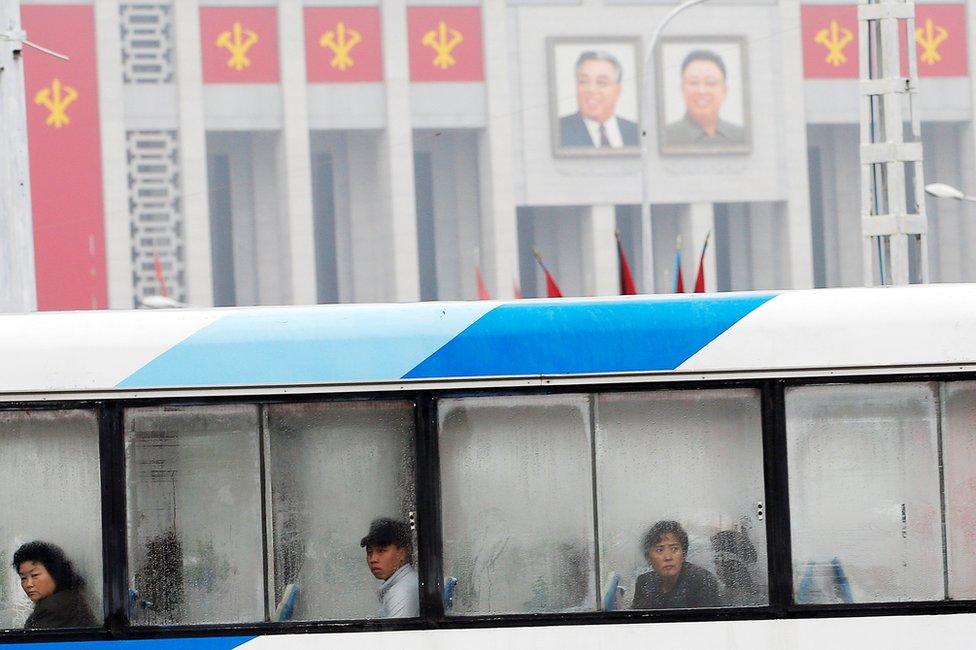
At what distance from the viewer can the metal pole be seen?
12125mm

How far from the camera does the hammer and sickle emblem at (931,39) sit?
67562 mm

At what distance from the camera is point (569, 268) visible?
230 ft

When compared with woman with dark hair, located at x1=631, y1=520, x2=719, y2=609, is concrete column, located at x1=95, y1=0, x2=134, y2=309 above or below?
above

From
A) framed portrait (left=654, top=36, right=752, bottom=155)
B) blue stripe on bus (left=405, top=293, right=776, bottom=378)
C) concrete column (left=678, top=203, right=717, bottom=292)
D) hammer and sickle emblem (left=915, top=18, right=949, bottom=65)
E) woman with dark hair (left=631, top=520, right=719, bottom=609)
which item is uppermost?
hammer and sickle emblem (left=915, top=18, right=949, bottom=65)

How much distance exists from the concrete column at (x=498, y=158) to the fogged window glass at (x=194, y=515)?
189 feet

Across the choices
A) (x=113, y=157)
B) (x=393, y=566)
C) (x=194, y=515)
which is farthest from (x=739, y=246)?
(x=194, y=515)

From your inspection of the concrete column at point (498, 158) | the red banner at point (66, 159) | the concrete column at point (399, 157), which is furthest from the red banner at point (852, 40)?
the red banner at point (66, 159)

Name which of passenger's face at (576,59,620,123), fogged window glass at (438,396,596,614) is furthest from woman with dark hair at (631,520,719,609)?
passenger's face at (576,59,620,123)

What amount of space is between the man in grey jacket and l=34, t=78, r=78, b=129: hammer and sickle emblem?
5690cm

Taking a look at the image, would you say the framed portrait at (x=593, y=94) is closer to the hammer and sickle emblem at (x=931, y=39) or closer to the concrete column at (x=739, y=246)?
the concrete column at (x=739, y=246)

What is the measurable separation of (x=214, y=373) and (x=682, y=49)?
201 ft

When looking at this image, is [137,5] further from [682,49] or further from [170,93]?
[682,49]

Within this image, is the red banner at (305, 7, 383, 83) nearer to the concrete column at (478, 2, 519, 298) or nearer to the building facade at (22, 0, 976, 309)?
the building facade at (22, 0, 976, 309)

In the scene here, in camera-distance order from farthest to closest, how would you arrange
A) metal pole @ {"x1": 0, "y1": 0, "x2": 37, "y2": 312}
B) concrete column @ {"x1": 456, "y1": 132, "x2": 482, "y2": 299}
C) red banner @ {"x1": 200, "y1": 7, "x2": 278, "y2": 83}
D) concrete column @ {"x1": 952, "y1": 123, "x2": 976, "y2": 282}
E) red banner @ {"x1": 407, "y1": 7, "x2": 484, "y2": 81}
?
concrete column @ {"x1": 952, "y1": 123, "x2": 976, "y2": 282}
concrete column @ {"x1": 456, "y1": 132, "x2": 482, "y2": 299}
red banner @ {"x1": 407, "y1": 7, "x2": 484, "y2": 81}
red banner @ {"x1": 200, "y1": 7, "x2": 278, "y2": 83}
metal pole @ {"x1": 0, "y1": 0, "x2": 37, "y2": 312}
